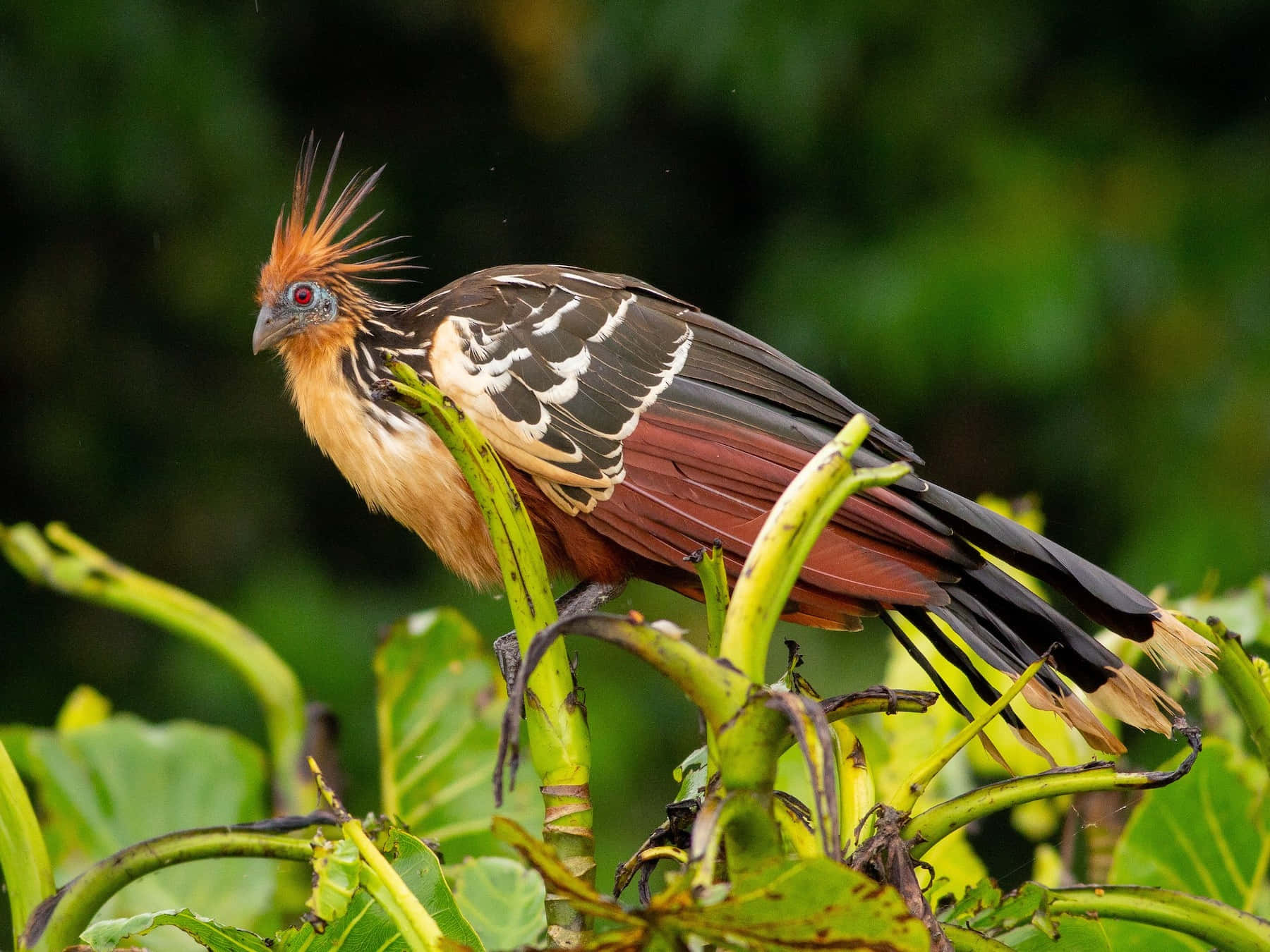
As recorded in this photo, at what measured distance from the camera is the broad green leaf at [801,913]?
455 millimetres

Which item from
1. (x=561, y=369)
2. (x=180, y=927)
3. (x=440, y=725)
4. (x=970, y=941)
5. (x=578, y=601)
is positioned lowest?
(x=180, y=927)

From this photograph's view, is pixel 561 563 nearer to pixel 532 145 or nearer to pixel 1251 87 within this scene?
pixel 532 145

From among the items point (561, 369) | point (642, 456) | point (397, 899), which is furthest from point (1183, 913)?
point (561, 369)

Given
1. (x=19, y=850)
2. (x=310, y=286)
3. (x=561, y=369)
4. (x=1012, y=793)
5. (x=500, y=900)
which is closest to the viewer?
(x=1012, y=793)

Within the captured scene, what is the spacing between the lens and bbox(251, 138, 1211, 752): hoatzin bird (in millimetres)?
902

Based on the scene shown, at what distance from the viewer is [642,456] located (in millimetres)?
1103

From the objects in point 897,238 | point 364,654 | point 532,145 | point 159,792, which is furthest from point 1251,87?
point 159,792

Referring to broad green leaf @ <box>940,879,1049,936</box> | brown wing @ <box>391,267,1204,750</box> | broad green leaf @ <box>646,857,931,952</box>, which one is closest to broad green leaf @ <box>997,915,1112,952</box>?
broad green leaf @ <box>940,879,1049,936</box>

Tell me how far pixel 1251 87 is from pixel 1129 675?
380 cm

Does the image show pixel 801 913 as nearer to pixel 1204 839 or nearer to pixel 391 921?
pixel 391 921

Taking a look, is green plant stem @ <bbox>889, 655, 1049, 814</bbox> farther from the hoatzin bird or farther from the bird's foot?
the bird's foot

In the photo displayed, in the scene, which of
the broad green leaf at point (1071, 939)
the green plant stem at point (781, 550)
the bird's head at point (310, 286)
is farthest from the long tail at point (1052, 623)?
the bird's head at point (310, 286)

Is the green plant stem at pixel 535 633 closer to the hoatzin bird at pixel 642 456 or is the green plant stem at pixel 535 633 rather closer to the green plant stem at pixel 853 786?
the green plant stem at pixel 853 786

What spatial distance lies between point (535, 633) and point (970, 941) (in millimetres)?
226
